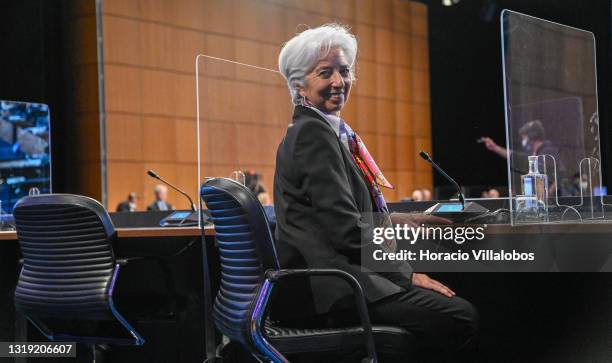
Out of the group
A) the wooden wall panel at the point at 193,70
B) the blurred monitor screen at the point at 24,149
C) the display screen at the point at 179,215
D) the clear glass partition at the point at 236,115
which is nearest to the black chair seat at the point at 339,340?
the clear glass partition at the point at 236,115

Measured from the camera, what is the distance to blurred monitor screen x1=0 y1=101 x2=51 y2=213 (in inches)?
152

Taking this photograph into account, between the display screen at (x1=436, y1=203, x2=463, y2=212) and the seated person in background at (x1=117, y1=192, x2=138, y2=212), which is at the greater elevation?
the seated person in background at (x1=117, y1=192, x2=138, y2=212)

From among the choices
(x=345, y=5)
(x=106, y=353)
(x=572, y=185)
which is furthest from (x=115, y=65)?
(x=572, y=185)

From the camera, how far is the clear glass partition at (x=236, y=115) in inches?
128

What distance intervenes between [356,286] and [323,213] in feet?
0.62

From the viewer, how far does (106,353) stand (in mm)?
3406

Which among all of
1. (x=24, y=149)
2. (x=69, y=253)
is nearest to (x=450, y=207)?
(x=69, y=253)

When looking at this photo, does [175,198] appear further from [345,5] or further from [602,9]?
[602,9]

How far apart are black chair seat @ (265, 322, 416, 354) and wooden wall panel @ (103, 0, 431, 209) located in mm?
6496

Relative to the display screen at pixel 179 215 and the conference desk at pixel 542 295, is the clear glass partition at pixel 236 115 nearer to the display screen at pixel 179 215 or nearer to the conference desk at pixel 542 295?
the display screen at pixel 179 215

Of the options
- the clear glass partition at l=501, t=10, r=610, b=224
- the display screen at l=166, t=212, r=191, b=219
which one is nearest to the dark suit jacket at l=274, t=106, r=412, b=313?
the clear glass partition at l=501, t=10, r=610, b=224

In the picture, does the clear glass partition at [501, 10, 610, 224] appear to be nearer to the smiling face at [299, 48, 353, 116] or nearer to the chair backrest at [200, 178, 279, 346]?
the smiling face at [299, 48, 353, 116]

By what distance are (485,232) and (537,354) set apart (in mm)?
730

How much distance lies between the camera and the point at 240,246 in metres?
1.94
